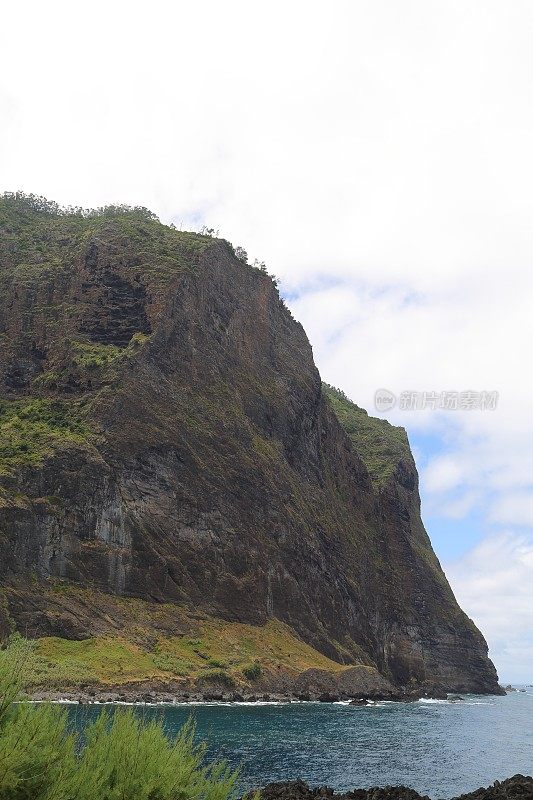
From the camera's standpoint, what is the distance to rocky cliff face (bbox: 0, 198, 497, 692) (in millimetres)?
98250

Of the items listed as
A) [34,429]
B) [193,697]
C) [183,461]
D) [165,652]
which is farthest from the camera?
[183,461]

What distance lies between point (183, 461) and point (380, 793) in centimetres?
7606

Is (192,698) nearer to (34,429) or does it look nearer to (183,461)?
(183,461)

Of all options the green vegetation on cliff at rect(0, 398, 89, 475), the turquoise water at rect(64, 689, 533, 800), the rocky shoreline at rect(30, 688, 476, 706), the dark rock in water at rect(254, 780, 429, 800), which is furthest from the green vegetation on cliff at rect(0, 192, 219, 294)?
the dark rock in water at rect(254, 780, 429, 800)

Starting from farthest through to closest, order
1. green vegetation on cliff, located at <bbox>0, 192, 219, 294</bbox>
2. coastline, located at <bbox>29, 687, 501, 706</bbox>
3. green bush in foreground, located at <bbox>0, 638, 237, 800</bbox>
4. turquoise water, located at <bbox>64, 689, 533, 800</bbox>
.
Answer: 1. green vegetation on cliff, located at <bbox>0, 192, 219, 294</bbox>
2. coastline, located at <bbox>29, 687, 501, 706</bbox>
3. turquoise water, located at <bbox>64, 689, 533, 800</bbox>
4. green bush in foreground, located at <bbox>0, 638, 237, 800</bbox>

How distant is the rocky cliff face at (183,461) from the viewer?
98250mm

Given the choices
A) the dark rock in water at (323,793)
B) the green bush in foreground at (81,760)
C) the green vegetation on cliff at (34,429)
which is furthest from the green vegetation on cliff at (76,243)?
the green bush in foreground at (81,760)

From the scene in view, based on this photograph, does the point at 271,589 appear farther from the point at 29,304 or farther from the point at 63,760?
the point at 63,760

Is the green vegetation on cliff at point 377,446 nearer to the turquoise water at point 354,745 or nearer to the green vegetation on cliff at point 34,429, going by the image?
the green vegetation on cliff at point 34,429

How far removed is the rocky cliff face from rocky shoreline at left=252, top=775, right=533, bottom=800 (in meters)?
53.1

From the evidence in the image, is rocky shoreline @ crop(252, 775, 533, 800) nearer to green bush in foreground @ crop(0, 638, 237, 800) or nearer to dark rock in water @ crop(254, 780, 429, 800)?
dark rock in water @ crop(254, 780, 429, 800)

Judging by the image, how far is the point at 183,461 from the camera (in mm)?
112688

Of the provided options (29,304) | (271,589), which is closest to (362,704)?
(271,589)

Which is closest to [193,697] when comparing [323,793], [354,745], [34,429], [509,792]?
[354,745]
